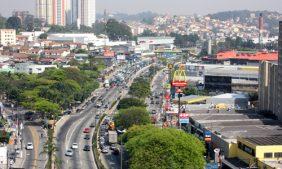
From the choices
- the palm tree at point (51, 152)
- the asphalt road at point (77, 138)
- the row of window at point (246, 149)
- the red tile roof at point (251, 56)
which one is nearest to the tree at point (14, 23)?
the red tile roof at point (251, 56)

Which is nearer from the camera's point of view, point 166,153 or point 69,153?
point 166,153

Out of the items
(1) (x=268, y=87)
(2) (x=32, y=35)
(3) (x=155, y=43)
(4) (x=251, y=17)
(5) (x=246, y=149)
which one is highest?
(4) (x=251, y=17)

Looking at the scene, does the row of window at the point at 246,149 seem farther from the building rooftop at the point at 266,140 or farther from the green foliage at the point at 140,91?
the green foliage at the point at 140,91

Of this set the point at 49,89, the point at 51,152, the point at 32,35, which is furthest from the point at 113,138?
the point at 32,35

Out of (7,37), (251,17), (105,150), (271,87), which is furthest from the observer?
(251,17)

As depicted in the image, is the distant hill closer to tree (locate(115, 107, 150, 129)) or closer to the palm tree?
tree (locate(115, 107, 150, 129))

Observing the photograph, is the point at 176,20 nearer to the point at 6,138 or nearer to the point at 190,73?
the point at 190,73

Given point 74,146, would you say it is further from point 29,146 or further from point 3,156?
point 3,156
